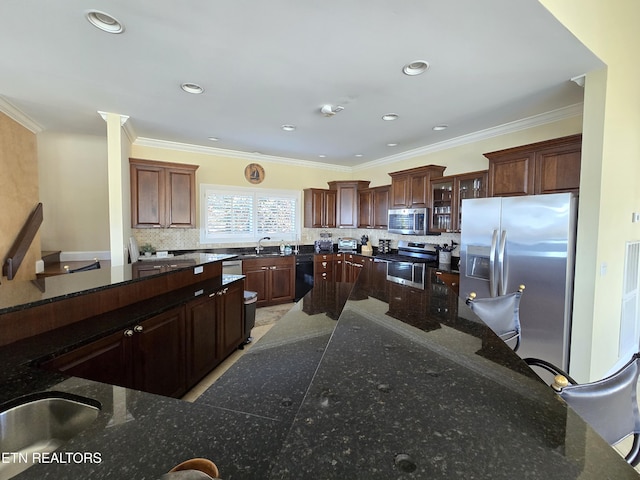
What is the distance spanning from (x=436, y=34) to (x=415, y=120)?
5.50 ft

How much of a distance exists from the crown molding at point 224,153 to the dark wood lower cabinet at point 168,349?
2.91 meters

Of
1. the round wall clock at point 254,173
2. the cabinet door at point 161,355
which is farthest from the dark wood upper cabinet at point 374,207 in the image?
the cabinet door at point 161,355

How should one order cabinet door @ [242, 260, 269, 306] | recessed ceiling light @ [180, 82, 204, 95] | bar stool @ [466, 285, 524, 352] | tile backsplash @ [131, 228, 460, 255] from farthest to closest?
cabinet door @ [242, 260, 269, 306]
tile backsplash @ [131, 228, 460, 255]
recessed ceiling light @ [180, 82, 204, 95]
bar stool @ [466, 285, 524, 352]

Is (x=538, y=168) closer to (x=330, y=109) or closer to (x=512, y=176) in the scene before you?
(x=512, y=176)

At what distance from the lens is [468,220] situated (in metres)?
3.34

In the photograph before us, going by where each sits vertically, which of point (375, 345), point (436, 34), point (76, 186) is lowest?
point (375, 345)

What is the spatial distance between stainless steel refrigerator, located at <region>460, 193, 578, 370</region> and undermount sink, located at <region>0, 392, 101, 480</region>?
3.34 meters

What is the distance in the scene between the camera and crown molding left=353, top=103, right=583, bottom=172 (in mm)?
3182

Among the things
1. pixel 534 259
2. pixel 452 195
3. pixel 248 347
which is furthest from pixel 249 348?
pixel 452 195

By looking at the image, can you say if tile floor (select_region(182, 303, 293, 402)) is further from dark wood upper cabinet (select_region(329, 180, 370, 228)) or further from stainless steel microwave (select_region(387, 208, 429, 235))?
stainless steel microwave (select_region(387, 208, 429, 235))

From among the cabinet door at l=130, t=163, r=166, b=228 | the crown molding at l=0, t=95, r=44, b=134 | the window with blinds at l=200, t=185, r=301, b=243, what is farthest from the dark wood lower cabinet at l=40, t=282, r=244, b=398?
the crown molding at l=0, t=95, r=44, b=134

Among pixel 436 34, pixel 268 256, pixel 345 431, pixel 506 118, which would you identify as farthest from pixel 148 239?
pixel 506 118

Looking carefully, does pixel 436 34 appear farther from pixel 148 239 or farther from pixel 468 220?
pixel 148 239

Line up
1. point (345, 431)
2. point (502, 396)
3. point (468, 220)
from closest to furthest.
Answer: point (345, 431), point (502, 396), point (468, 220)
